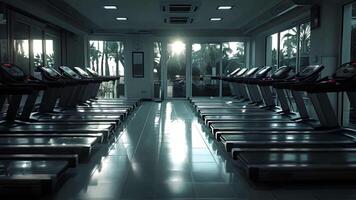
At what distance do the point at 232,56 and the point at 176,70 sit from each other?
2.28m

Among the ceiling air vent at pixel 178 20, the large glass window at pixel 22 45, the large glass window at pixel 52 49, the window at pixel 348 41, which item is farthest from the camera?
the large glass window at pixel 52 49

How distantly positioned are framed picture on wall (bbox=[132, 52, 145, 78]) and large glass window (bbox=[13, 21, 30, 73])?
200 inches

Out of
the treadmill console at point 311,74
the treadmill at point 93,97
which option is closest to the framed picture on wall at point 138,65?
the treadmill at point 93,97

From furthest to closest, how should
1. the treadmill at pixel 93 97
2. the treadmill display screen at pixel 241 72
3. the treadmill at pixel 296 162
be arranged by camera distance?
1. the treadmill display screen at pixel 241 72
2. the treadmill at pixel 93 97
3. the treadmill at pixel 296 162

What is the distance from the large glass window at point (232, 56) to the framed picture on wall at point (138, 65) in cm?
318

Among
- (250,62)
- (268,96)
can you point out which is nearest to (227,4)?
(268,96)

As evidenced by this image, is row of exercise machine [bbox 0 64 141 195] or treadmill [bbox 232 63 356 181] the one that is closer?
row of exercise machine [bbox 0 64 141 195]

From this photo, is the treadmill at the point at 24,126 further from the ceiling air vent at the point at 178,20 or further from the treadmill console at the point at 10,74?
the ceiling air vent at the point at 178,20

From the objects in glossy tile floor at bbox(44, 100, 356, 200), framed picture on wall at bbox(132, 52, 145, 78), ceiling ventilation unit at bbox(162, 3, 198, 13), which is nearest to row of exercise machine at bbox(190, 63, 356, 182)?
glossy tile floor at bbox(44, 100, 356, 200)

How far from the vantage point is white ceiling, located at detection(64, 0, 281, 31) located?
851 centimetres

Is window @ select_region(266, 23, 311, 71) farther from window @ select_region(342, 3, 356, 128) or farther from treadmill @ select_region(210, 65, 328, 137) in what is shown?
treadmill @ select_region(210, 65, 328, 137)

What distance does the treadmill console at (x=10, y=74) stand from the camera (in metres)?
6.07

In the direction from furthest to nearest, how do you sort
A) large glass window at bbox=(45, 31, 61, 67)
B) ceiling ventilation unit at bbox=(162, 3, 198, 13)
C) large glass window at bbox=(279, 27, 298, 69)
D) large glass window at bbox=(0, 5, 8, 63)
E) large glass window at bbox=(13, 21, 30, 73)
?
1. large glass window at bbox=(45, 31, 61, 67)
2. large glass window at bbox=(279, 27, 298, 69)
3. large glass window at bbox=(13, 21, 30, 73)
4. ceiling ventilation unit at bbox=(162, 3, 198, 13)
5. large glass window at bbox=(0, 5, 8, 63)

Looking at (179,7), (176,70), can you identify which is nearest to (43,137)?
(179,7)
